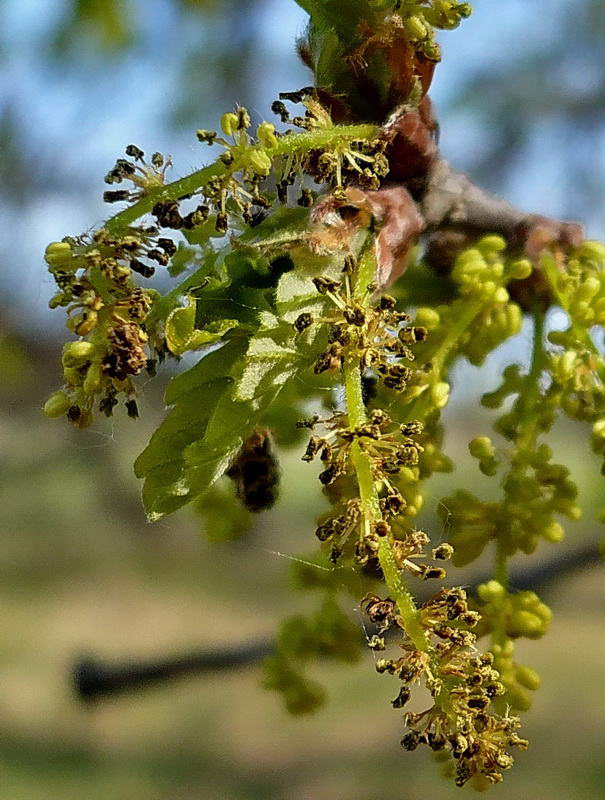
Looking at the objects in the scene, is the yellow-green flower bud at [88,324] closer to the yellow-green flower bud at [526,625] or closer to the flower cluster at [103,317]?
the flower cluster at [103,317]

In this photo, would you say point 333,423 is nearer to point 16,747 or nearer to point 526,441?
point 526,441

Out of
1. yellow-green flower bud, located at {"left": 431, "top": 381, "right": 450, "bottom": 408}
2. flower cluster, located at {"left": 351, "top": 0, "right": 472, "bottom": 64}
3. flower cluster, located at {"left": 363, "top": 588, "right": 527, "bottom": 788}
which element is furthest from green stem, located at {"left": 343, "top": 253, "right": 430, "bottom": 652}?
flower cluster, located at {"left": 351, "top": 0, "right": 472, "bottom": 64}

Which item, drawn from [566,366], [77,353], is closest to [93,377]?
[77,353]

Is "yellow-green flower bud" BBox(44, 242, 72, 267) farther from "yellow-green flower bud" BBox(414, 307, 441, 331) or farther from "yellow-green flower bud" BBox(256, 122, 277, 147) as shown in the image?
"yellow-green flower bud" BBox(414, 307, 441, 331)

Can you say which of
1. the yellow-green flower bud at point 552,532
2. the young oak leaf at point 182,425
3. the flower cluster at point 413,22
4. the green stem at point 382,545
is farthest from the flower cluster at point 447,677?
the flower cluster at point 413,22

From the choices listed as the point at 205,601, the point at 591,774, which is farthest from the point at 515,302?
the point at 205,601

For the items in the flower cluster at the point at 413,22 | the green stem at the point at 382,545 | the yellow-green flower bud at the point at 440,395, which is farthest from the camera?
the yellow-green flower bud at the point at 440,395
